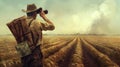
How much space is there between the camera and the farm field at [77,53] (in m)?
14.1

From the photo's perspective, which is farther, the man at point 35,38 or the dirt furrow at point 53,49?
the dirt furrow at point 53,49

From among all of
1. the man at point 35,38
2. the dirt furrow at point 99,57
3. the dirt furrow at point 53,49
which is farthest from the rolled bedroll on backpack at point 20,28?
the dirt furrow at point 99,57

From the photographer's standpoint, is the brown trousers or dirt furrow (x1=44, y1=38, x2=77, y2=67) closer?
the brown trousers

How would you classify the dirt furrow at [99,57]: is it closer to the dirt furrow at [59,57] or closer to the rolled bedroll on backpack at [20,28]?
the dirt furrow at [59,57]

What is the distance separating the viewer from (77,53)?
49.3ft

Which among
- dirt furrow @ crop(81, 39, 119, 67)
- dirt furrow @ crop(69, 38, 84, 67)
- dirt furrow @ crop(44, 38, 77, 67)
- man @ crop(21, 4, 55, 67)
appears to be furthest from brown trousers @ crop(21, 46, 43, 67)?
dirt furrow @ crop(81, 39, 119, 67)

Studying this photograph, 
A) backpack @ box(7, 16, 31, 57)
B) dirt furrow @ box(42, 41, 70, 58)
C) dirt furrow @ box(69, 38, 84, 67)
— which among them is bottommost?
dirt furrow @ box(69, 38, 84, 67)

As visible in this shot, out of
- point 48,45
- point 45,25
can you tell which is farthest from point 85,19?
point 45,25

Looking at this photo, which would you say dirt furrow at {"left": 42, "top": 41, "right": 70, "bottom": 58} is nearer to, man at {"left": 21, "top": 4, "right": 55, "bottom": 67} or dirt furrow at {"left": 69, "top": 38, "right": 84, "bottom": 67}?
dirt furrow at {"left": 69, "top": 38, "right": 84, "bottom": 67}

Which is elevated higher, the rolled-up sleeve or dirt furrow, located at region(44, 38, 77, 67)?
the rolled-up sleeve

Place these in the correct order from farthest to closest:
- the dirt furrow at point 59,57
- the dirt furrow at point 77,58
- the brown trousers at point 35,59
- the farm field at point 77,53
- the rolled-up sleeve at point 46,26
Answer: the dirt furrow at point 77,58 → the farm field at point 77,53 → the dirt furrow at point 59,57 → the brown trousers at point 35,59 → the rolled-up sleeve at point 46,26

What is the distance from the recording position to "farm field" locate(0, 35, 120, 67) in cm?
1407

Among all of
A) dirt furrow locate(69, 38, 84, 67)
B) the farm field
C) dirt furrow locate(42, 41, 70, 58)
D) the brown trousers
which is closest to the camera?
the brown trousers

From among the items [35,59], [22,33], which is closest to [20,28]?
[22,33]
